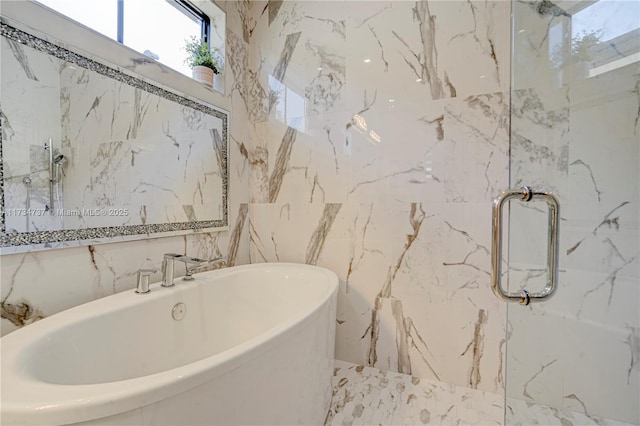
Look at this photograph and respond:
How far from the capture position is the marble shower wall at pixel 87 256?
980mm

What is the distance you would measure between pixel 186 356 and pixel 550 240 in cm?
154

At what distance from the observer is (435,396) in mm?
1522

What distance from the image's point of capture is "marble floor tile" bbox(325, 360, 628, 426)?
1.19m

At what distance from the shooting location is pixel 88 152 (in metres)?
1.19

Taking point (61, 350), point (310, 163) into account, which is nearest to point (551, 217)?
point (310, 163)

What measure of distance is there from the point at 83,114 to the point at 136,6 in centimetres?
71

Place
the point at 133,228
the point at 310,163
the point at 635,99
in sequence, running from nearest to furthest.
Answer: the point at 635,99 → the point at 133,228 → the point at 310,163

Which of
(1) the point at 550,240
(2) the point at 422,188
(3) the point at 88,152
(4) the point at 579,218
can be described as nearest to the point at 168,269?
(3) the point at 88,152

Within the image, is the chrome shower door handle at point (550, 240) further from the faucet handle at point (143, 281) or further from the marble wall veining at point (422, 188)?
the faucet handle at point (143, 281)

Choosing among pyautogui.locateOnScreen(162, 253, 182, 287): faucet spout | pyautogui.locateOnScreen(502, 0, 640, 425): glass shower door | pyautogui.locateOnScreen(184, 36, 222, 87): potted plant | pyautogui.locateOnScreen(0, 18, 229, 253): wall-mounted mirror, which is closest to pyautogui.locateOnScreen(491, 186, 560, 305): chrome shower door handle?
pyautogui.locateOnScreen(502, 0, 640, 425): glass shower door

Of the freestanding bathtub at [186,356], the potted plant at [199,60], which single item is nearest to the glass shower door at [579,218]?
the freestanding bathtub at [186,356]

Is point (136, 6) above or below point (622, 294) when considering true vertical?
above

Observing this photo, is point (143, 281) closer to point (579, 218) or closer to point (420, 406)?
point (420, 406)

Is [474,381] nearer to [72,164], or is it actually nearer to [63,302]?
[63,302]
